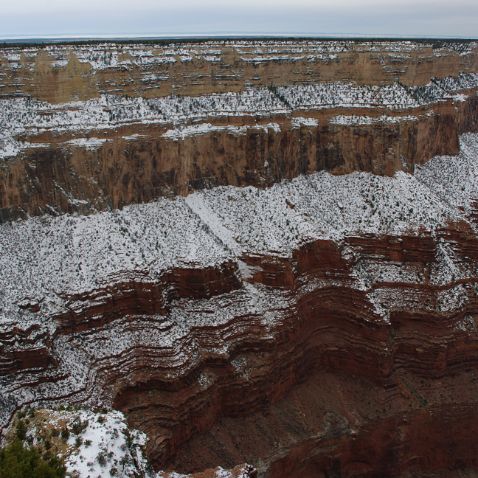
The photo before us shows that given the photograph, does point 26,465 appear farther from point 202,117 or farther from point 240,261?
point 202,117

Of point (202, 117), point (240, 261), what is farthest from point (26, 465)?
point (202, 117)

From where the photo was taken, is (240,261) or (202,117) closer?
(240,261)

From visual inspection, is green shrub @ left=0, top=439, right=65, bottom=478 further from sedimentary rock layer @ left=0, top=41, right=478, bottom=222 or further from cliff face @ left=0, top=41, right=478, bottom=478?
sedimentary rock layer @ left=0, top=41, right=478, bottom=222

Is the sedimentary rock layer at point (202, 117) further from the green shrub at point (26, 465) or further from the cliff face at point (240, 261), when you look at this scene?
the green shrub at point (26, 465)

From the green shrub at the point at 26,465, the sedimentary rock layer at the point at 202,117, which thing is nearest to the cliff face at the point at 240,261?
the sedimentary rock layer at the point at 202,117

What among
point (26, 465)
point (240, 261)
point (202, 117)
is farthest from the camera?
point (202, 117)

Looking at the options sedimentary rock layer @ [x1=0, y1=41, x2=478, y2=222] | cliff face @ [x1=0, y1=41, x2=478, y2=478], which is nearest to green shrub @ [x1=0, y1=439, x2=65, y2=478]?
cliff face @ [x1=0, y1=41, x2=478, y2=478]

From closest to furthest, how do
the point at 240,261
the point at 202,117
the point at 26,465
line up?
the point at 26,465
the point at 240,261
the point at 202,117
